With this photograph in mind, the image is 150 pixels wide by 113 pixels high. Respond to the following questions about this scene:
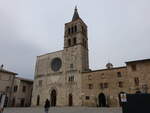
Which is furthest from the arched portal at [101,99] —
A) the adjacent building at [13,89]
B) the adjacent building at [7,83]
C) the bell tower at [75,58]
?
the adjacent building at [7,83]

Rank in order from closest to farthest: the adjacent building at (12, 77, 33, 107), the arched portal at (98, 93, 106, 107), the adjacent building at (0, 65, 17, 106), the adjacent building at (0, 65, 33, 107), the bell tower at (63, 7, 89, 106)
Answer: the arched portal at (98, 93, 106, 107), the bell tower at (63, 7, 89, 106), the adjacent building at (0, 65, 17, 106), the adjacent building at (0, 65, 33, 107), the adjacent building at (12, 77, 33, 107)

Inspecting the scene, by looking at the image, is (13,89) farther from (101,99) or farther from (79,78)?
(101,99)

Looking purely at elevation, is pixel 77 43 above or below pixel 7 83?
above

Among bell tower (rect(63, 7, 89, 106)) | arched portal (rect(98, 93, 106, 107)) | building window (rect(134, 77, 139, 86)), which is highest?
bell tower (rect(63, 7, 89, 106))

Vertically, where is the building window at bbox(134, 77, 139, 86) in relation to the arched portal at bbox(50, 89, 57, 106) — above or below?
above

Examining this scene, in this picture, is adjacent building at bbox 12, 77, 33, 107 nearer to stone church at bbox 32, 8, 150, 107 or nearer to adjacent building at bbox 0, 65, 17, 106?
adjacent building at bbox 0, 65, 17, 106

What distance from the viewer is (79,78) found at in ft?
121

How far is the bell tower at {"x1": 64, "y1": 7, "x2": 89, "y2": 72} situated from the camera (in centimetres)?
3938

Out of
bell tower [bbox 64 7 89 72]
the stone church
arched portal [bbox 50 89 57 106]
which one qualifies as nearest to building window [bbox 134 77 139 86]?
the stone church

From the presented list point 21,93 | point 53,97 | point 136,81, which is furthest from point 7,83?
point 136,81

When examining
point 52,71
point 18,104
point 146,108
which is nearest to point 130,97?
point 146,108

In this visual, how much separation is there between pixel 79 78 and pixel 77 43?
10202 millimetres

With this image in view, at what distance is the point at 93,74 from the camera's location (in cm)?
3509

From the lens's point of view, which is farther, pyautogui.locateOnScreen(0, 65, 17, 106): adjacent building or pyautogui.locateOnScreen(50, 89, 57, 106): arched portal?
pyautogui.locateOnScreen(0, 65, 17, 106): adjacent building
